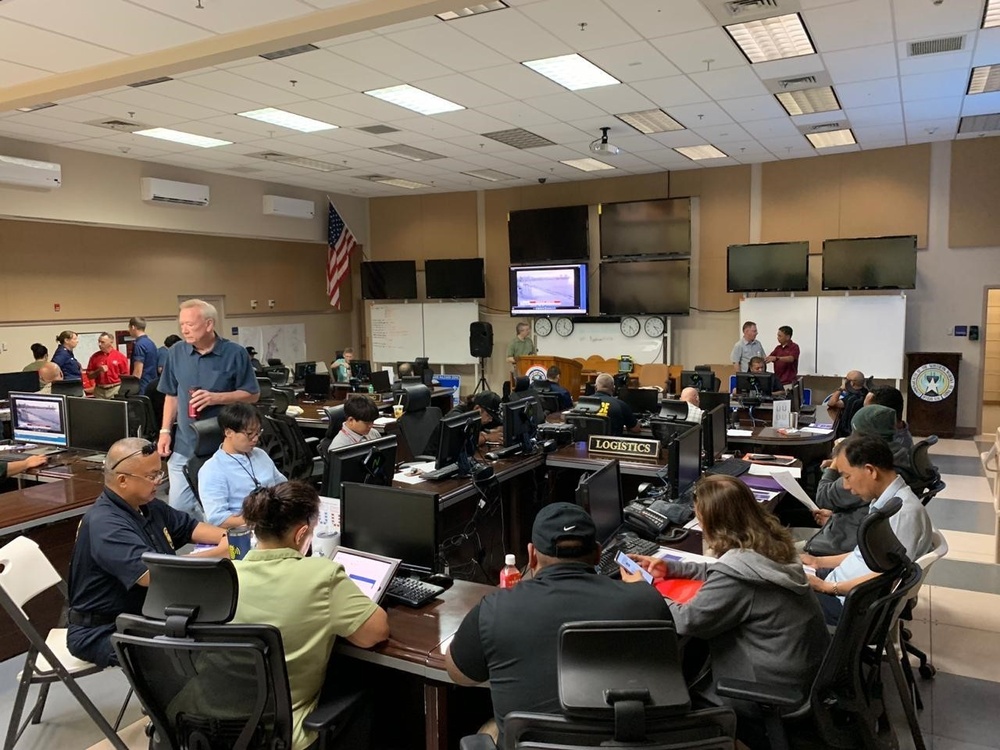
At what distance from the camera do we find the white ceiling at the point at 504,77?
5172 millimetres

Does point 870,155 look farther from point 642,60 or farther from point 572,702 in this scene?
point 572,702

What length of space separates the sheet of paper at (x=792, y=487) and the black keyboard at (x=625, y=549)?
1204mm

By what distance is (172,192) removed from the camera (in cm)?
1048

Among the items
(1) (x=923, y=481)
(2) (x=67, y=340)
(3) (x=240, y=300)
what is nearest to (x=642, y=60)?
(1) (x=923, y=481)

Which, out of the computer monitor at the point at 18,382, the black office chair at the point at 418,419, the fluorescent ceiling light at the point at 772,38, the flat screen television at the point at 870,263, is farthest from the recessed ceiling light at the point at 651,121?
the computer monitor at the point at 18,382

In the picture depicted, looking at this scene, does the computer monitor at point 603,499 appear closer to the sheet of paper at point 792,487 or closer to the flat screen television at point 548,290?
the sheet of paper at point 792,487

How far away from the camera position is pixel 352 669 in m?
2.66

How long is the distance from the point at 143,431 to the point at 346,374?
3.79m

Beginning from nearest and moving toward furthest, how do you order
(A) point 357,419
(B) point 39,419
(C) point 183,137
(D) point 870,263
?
(A) point 357,419, (B) point 39,419, (C) point 183,137, (D) point 870,263

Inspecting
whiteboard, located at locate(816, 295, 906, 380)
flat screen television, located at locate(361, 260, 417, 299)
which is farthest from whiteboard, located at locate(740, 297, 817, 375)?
flat screen television, located at locate(361, 260, 417, 299)

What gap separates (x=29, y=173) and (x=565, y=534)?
30.2 ft

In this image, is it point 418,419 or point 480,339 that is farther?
point 480,339

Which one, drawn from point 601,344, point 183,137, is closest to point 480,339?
point 601,344

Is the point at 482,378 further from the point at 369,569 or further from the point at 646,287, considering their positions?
the point at 369,569
